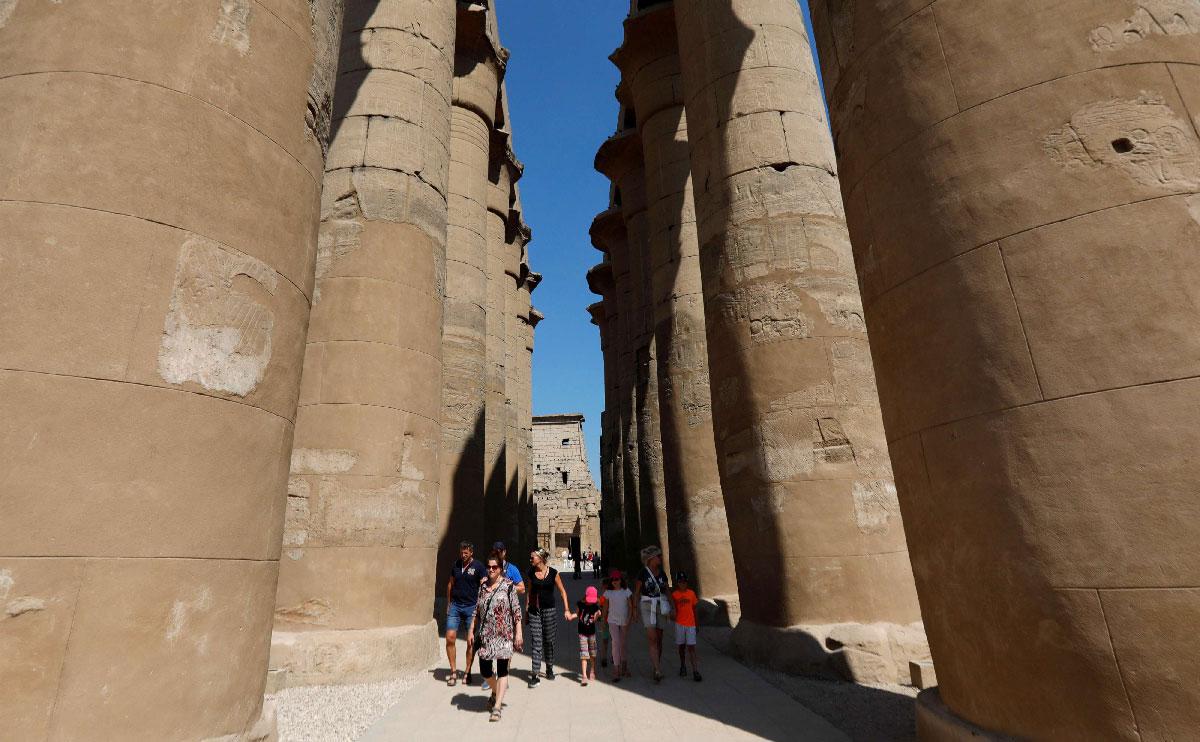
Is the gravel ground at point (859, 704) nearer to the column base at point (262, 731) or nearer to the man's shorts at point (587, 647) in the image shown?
the man's shorts at point (587, 647)

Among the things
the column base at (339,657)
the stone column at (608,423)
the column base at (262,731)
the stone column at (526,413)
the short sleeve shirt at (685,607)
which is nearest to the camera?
the column base at (262,731)

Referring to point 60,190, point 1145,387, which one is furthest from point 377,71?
point 1145,387

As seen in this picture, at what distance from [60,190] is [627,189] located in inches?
719

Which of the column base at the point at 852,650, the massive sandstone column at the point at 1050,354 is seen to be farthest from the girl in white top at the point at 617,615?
the massive sandstone column at the point at 1050,354

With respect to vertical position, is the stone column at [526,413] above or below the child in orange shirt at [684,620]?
above

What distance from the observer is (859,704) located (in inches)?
223

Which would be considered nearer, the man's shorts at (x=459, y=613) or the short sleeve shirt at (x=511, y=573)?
the short sleeve shirt at (x=511, y=573)

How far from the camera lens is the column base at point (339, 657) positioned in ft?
22.1

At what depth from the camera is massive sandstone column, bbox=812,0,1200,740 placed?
268cm

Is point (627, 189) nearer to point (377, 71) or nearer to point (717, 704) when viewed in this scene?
point (377, 71)

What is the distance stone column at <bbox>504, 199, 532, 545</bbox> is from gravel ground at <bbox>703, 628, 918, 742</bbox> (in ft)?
43.7

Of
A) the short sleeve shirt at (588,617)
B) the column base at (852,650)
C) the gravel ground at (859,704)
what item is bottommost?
the gravel ground at (859,704)

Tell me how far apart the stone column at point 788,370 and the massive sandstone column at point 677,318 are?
11.8ft

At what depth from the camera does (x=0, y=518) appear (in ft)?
7.68
